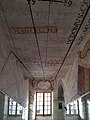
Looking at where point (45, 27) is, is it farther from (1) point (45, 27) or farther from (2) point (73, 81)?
(2) point (73, 81)

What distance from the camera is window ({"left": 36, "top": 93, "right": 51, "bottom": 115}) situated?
13008 millimetres

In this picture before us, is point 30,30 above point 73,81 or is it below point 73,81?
above

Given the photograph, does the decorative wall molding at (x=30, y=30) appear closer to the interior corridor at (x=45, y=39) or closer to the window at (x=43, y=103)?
the interior corridor at (x=45, y=39)

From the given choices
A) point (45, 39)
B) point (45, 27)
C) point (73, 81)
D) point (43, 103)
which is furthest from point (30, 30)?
point (43, 103)

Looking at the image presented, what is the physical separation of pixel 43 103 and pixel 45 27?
340 inches

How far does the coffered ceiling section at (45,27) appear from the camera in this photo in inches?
165

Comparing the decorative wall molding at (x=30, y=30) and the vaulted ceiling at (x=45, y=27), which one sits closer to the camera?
the vaulted ceiling at (x=45, y=27)

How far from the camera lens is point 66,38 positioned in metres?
5.89

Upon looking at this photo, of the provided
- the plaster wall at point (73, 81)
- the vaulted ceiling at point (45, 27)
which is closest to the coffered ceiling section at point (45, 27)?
the vaulted ceiling at point (45, 27)

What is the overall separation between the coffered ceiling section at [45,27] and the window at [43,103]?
575 centimetres

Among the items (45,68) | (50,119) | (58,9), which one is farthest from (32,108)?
(58,9)

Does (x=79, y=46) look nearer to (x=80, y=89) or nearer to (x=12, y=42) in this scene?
(x=80, y=89)

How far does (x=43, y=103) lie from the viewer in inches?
516

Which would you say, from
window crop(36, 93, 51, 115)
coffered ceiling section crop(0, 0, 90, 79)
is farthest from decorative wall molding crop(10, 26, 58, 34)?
window crop(36, 93, 51, 115)
